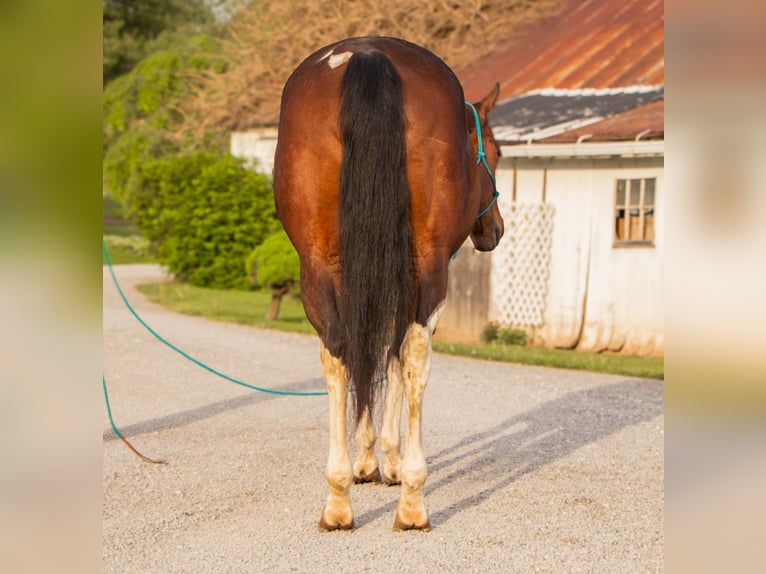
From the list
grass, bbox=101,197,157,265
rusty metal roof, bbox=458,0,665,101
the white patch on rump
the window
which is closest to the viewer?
the white patch on rump

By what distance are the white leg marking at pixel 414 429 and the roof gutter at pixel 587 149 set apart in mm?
6930

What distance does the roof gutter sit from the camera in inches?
462

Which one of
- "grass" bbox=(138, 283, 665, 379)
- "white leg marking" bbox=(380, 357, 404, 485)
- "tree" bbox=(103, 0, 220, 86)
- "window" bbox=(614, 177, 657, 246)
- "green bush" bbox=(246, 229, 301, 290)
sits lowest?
"grass" bbox=(138, 283, 665, 379)

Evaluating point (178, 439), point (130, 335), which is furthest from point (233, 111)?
point (178, 439)

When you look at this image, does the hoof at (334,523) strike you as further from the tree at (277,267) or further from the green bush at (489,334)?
the tree at (277,267)

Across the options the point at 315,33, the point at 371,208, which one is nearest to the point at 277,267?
the point at 315,33

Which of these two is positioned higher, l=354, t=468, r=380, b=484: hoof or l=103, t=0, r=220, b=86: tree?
l=103, t=0, r=220, b=86: tree

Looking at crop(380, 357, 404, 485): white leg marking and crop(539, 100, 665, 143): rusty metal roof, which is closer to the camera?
crop(380, 357, 404, 485): white leg marking

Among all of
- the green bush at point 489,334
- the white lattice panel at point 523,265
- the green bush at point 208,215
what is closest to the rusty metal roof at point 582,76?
the white lattice panel at point 523,265

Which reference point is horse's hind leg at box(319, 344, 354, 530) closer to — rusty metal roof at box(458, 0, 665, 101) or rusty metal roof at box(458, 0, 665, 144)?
rusty metal roof at box(458, 0, 665, 144)

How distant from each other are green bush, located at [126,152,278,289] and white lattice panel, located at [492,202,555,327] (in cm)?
674

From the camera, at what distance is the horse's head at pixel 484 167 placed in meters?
5.66

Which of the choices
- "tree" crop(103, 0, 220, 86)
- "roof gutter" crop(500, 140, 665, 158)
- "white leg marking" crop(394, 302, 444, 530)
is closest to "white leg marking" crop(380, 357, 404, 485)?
"white leg marking" crop(394, 302, 444, 530)
